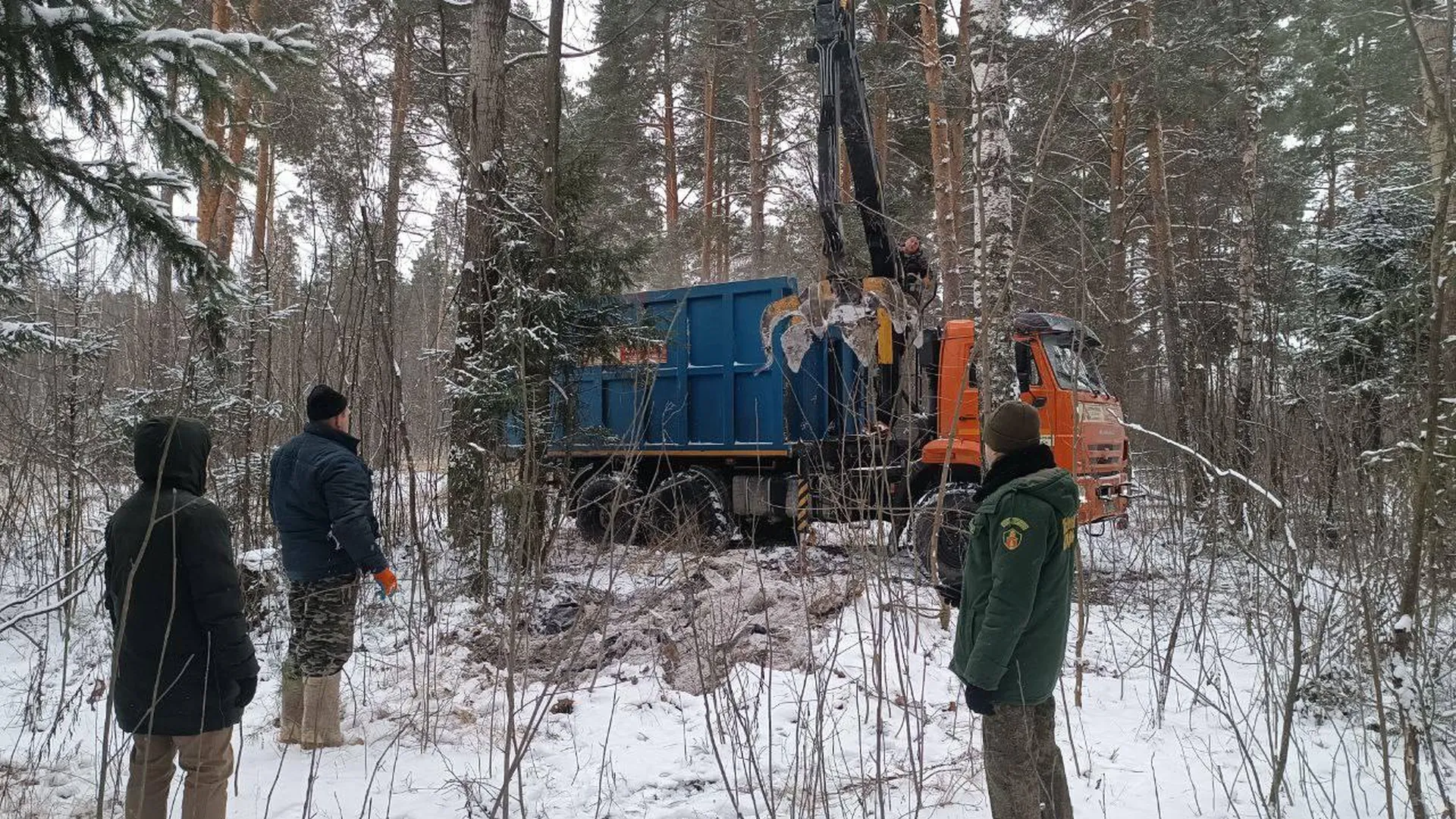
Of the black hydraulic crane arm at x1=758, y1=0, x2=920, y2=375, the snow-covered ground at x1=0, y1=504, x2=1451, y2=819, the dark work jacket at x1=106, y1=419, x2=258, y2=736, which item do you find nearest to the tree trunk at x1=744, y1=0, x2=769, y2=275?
the black hydraulic crane arm at x1=758, y1=0, x2=920, y2=375

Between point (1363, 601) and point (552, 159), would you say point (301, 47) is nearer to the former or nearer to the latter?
point (552, 159)

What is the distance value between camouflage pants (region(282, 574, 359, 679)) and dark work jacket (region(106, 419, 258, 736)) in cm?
115

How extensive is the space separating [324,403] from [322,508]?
464mm

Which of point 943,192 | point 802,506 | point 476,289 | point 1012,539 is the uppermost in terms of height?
point 943,192

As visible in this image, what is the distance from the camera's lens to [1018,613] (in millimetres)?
2346

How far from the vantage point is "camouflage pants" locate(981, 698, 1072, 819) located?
246cm

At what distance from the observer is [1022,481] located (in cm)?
243

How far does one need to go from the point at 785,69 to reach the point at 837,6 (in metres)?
8.39

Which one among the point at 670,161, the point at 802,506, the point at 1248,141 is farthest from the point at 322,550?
the point at 670,161

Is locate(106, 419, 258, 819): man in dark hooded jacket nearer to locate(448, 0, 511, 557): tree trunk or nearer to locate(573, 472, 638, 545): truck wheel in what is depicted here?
locate(448, 0, 511, 557): tree trunk

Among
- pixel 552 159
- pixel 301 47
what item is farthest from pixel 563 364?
pixel 301 47

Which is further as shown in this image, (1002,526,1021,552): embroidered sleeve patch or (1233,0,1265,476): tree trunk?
(1233,0,1265,476): tree trunk

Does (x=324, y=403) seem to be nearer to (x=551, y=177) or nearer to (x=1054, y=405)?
(x=551, y=177)

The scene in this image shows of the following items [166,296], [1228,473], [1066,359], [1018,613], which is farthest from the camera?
[1066,359]
